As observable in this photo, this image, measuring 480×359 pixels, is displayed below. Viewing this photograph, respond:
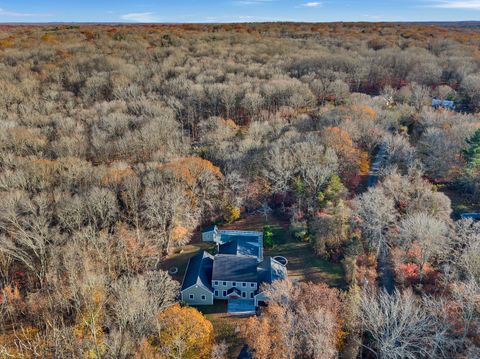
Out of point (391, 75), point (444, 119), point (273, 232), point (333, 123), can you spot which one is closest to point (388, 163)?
point (333, 123)

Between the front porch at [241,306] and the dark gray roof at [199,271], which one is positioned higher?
the dark gray roof at [199,271]

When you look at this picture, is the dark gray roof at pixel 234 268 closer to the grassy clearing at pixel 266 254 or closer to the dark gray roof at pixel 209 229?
the grassy clearing at pixel 266 254

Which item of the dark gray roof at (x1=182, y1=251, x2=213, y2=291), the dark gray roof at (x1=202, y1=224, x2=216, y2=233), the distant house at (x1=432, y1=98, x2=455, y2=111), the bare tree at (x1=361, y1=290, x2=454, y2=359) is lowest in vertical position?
the dark gray roof at (x1=182, y1=251, x2=213, y2=291)

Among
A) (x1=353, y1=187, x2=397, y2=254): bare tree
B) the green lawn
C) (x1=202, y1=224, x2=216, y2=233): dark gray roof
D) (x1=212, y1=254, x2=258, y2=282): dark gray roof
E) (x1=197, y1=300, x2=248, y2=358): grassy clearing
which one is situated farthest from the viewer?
(x1=202, y1=224, x2=216, y2=233): dark gray roof

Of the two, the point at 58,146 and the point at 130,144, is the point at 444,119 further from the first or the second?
the point at 58,146

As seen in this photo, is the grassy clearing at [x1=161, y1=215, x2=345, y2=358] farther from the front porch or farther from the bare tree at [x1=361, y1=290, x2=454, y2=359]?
the bare tree at [x1=361, y1=290, x2=454, y2=359]

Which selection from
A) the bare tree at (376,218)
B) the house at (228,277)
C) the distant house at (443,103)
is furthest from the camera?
the distant house at (443,103)

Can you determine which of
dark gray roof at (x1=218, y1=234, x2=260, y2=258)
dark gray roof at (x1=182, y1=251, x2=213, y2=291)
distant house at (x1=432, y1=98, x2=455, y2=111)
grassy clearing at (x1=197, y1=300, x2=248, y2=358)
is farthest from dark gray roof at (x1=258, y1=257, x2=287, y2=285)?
distant house at (x1=432, y1=98, x2=455, y2=111)

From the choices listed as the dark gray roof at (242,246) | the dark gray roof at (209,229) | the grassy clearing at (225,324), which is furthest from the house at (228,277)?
the dark gray roof at (209,229)
